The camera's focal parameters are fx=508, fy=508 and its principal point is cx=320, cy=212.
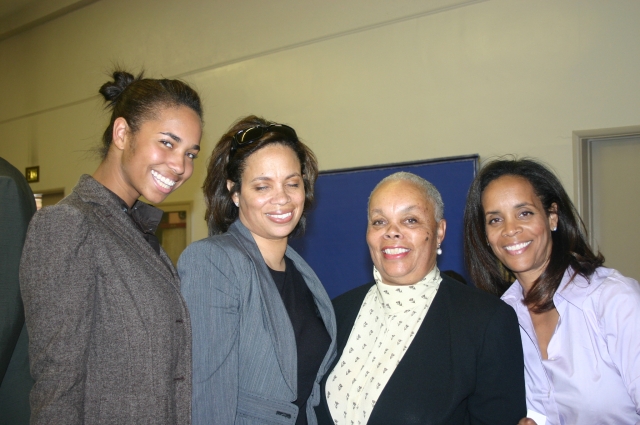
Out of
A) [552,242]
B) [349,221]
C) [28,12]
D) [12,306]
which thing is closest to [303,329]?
[12,306]

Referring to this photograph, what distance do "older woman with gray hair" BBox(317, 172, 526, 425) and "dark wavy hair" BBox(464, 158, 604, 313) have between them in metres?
0.36

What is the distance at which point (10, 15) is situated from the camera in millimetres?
7285

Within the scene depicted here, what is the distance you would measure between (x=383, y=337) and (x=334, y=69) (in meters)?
3.43

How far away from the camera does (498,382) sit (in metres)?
1.55

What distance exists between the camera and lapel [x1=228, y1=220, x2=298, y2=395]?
5.23 feet

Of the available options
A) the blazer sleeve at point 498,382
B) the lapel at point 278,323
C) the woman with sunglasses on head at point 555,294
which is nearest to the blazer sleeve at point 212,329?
the lapel at point 278,323

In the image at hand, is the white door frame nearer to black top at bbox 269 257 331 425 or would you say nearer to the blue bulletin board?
the blue bulletin board

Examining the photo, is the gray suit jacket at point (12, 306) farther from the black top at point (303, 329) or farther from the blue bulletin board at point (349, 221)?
the blue bulletin board at point (349, 221)

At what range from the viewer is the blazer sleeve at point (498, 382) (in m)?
1.54

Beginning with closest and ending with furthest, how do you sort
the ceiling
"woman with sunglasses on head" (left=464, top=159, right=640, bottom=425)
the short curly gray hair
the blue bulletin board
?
"woman with sunglasses on head" (left=464, top=159, right=640, bottom=425)
the short curly gray hair
the blue bulletin board
the ceiling

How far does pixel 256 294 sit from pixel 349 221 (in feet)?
9.50

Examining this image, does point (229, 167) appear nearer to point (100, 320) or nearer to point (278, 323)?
point (278, 323)

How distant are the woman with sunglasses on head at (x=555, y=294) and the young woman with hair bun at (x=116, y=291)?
1119 millimetres

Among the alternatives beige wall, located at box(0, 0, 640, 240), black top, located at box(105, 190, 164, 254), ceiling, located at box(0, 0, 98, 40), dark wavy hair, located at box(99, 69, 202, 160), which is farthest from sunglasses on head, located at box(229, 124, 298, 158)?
ceiling, located at box(0, 0, 98, 40)
